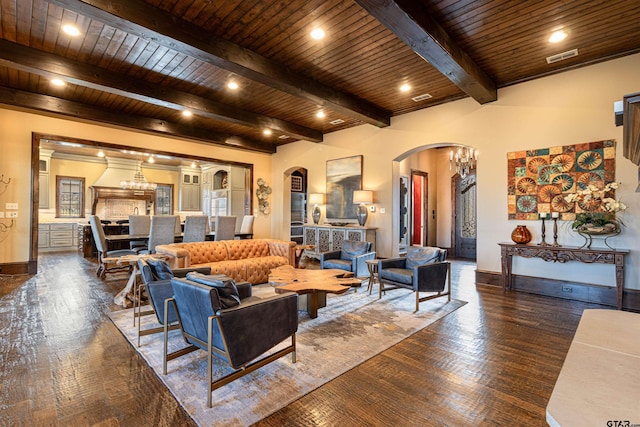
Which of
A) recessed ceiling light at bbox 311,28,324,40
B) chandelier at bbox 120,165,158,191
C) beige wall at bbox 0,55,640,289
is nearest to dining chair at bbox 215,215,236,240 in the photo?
beige wall at bbox 0,55,640,289

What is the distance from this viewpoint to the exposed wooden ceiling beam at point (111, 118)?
213 inches

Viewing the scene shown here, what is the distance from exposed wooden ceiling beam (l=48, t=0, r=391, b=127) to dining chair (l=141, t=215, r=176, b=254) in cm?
334

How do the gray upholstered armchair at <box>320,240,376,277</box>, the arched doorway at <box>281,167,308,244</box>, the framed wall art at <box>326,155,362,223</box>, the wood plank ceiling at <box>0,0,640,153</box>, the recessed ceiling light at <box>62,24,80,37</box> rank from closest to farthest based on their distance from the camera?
the wood plank ceiling at <box>0,0,640,153</box> < the recessed ceiling light at <box>62,24,80,37</box> < the gray upholstered armchair at <box>320,240,376,277</box> < the framed wall art at <box>326,155,362,223</box> < the arched doorway at <box>281,167,308,244</box>

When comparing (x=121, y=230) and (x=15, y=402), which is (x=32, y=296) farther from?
(x=121, y=230)

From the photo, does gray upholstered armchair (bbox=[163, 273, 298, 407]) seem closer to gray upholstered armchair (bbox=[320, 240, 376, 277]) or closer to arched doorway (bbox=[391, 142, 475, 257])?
gray upholstered armchair (bbox=[320, 240, 376, 277])

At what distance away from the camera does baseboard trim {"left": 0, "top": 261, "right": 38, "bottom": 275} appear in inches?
220

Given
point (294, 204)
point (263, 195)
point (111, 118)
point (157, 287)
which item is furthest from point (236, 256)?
point (294, 204)

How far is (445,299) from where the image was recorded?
442 cm

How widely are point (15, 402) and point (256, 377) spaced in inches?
60.6

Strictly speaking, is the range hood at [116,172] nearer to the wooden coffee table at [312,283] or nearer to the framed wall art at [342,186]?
the framed wall art at [342,186]

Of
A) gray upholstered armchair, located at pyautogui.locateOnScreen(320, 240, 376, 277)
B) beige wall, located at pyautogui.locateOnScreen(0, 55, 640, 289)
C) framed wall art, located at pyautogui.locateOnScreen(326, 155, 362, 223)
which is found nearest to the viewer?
beige wall, located at pyautogui.locateOnScreen(0, 55, 640, 289)

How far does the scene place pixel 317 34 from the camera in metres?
3.67

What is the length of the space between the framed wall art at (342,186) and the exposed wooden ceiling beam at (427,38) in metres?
3.18

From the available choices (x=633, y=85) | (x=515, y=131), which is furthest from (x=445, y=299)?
(x=633, y=85)
